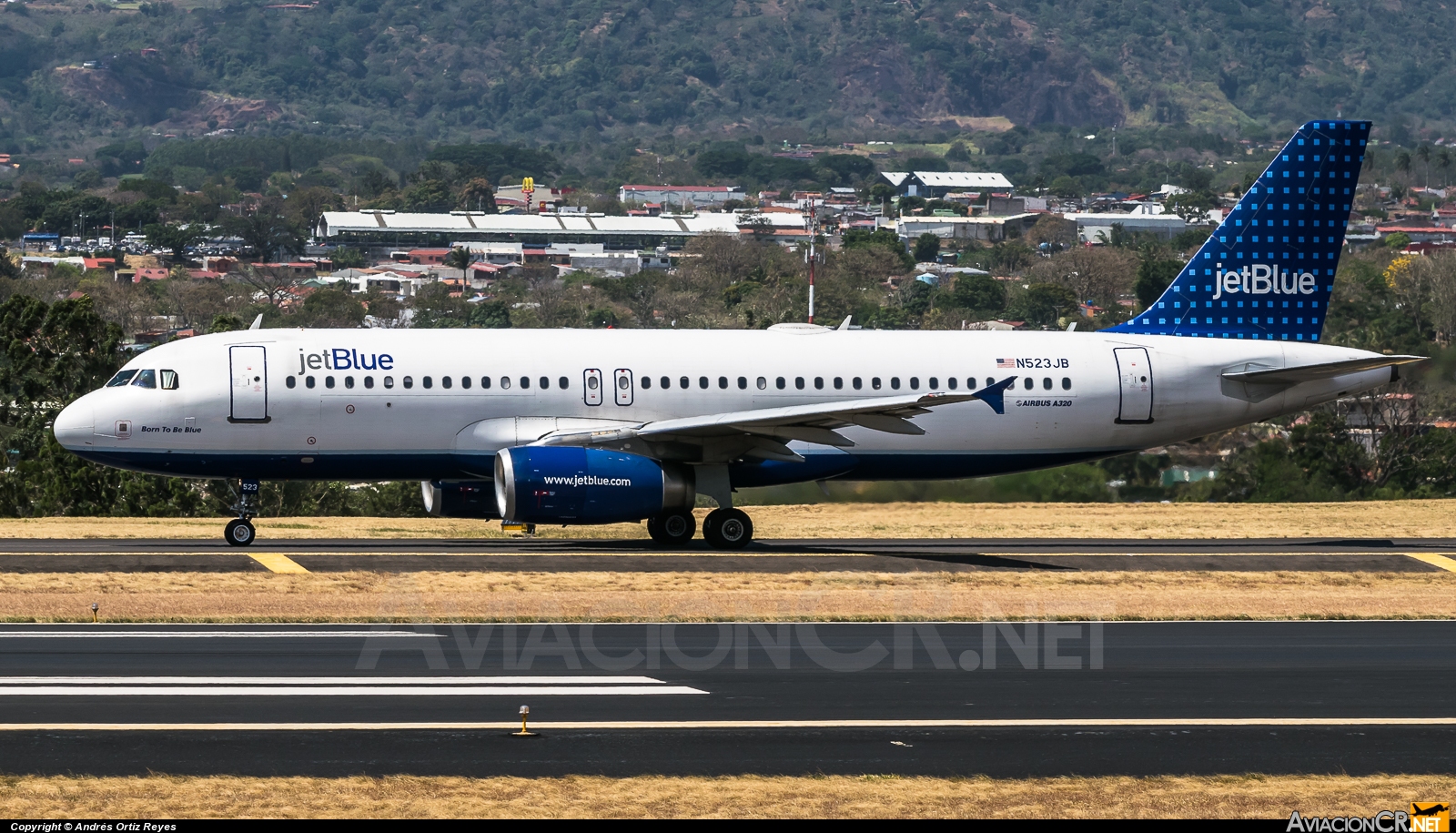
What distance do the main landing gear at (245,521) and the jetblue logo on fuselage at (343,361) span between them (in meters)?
2.27

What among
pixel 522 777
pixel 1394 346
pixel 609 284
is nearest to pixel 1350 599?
pixel 522 777

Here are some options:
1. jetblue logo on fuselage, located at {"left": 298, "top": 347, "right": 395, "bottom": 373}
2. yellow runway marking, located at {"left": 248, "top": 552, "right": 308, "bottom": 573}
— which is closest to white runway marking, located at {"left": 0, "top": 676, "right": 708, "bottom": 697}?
yellow runway marking, located at {"left": 248, "top": 552, "right": 308, "bottom": 573}

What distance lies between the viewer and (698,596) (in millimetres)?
27141

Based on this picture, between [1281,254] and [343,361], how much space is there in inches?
702

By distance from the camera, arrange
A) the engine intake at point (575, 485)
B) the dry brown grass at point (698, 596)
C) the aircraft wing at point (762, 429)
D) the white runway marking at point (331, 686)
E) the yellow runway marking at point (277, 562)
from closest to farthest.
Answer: the white runway marking at point (331, 686) < the dry brown grass at point (698, 596) < the yellow runway marking at point (277, 562) < the engine intake at point (575, 485) < the aircraft wing at point (762, 429)

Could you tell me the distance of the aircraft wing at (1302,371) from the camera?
116ft

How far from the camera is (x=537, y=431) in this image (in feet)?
109

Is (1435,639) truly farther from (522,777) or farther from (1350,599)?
(522,777)

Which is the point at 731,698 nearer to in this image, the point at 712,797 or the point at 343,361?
the point at 712,797

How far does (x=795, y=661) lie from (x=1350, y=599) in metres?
10.6

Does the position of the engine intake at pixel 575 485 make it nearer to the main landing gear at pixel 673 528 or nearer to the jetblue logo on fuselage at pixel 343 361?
the main landing gear at pixel 673 528

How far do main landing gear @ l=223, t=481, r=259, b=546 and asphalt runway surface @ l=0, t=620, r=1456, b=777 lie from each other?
27.7ft

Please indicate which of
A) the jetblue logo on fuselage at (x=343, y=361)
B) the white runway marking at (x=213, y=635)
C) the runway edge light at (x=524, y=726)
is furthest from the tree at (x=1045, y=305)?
the runway edge light at (x=524, y=726)

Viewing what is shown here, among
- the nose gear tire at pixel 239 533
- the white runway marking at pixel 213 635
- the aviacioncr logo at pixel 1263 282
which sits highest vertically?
the aviacioncr logo at pixel 1263 282
